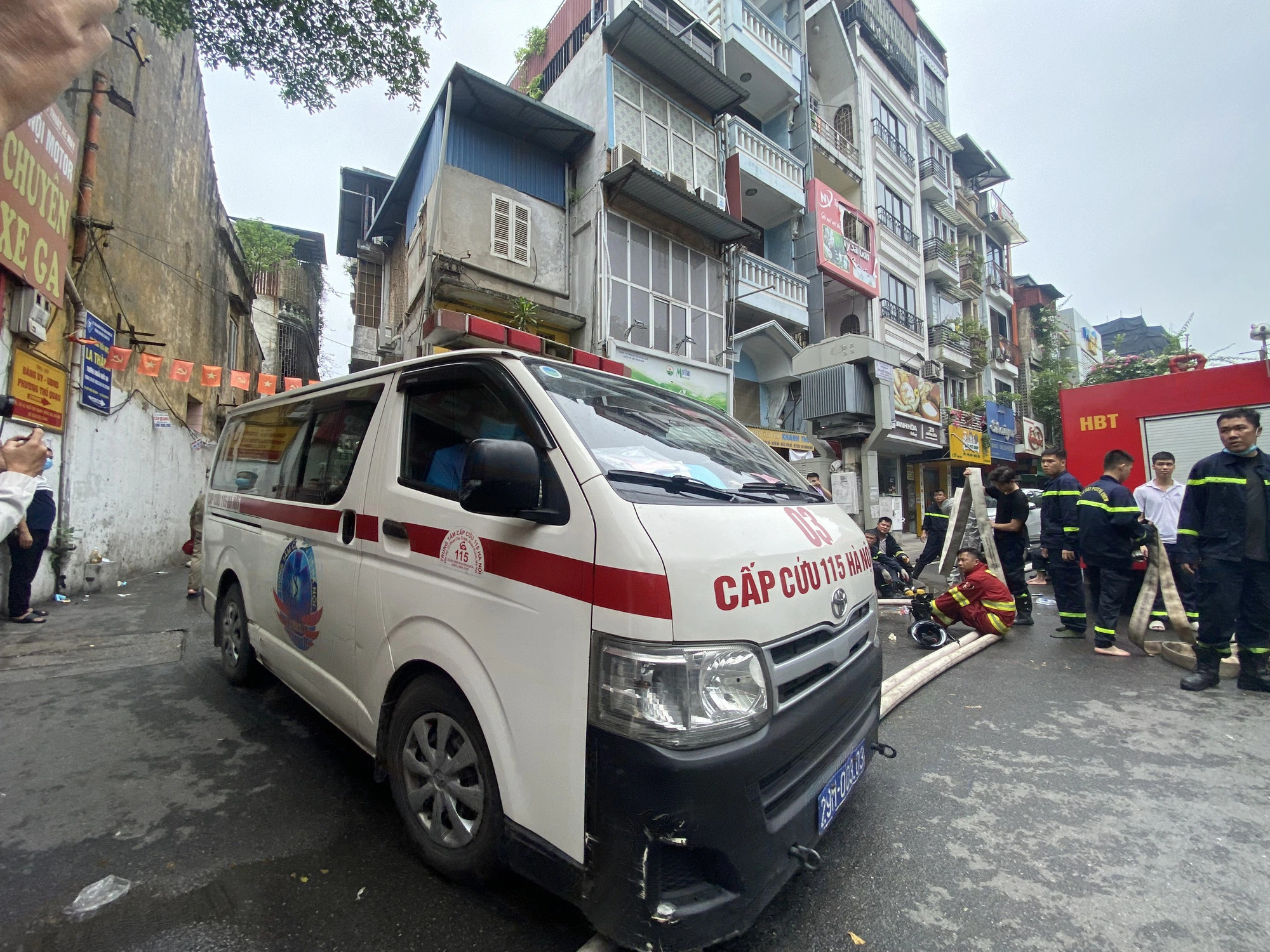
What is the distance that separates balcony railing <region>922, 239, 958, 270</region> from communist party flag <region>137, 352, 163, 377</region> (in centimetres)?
2451

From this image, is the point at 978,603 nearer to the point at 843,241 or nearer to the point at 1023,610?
the point at 1023,610

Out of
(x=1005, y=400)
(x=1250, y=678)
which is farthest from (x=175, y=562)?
(x=1005, y=400)

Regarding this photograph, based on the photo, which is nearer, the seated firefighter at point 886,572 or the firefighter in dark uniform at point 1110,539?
the firefighter in dark uniform at point 1110,539

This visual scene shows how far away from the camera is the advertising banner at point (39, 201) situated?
17.5ft

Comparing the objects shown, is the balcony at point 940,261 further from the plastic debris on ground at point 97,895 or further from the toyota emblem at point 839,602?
the plastic debris on ground at point 97,895

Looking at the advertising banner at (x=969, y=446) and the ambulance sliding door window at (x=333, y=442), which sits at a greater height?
Result: the advertising banner at (x=969, y=446)

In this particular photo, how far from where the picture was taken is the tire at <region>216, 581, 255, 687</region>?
12.2 ft

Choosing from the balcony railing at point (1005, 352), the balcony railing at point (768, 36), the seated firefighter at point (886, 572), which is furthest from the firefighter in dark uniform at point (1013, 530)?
the balcony railing at point (1005, 352)

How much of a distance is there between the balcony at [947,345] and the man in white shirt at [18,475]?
974 inches

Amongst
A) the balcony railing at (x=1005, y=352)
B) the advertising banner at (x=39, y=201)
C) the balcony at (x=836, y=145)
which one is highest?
the balcony at (x=836, y=145)

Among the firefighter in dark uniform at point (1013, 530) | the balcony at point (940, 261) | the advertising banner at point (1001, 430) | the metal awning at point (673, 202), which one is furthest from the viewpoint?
the advertising banner at point (1001, 430)

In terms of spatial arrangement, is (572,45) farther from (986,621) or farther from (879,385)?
(986,621)

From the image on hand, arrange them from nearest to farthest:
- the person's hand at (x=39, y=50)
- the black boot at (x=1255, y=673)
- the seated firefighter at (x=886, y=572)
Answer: the person's hand at (x=39, y=50)
the black boot at (x=1255, y=673)
the seated firefighter at (x=886, y=572)

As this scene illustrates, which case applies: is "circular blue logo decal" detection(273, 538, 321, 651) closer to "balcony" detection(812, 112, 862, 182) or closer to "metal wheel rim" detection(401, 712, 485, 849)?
"metal wheel rim" detection(401, 712, 485, 849)
